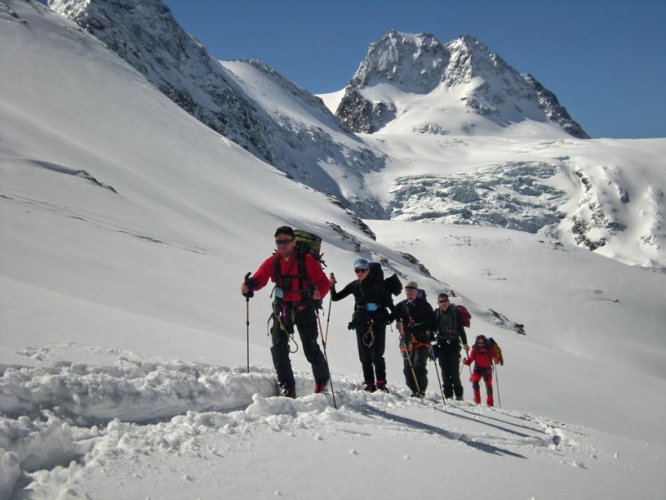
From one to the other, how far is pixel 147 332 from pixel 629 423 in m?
14.9

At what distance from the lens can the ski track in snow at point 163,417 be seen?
3.30 metres

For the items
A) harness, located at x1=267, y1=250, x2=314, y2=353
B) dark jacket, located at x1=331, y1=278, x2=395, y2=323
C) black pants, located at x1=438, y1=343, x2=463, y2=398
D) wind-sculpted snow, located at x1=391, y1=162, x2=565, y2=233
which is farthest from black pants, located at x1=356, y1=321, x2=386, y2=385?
wind-sculpted snow, located at x1=391, y1=162, x2=565, y2=233

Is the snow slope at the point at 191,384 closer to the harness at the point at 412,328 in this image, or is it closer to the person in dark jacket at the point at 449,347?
the harness at the point at 412,328

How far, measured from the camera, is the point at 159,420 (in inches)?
175

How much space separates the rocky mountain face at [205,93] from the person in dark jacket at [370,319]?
94224 mm

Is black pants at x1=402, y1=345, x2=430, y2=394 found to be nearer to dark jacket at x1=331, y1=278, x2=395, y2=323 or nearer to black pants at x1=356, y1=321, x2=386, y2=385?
black pants at x1=356, y1=321, x2=386, y2=385

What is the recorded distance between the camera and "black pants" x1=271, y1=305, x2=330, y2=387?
19.9ft

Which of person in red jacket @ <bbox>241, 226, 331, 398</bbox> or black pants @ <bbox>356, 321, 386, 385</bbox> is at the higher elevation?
person in red jacket @ <bbox>241, 226, 331, 398</bbox>

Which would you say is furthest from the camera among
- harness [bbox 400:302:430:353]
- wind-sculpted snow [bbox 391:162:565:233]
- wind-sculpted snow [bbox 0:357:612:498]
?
wind-sculpted snow [bbox 391:162:565:233]

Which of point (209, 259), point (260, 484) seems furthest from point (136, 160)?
point (260, 484)

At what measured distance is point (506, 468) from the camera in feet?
14.1

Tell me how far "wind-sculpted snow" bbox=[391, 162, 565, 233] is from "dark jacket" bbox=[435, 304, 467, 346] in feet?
402

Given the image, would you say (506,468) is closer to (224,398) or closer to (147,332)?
(224,398)

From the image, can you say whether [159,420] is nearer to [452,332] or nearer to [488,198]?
[452,332]
